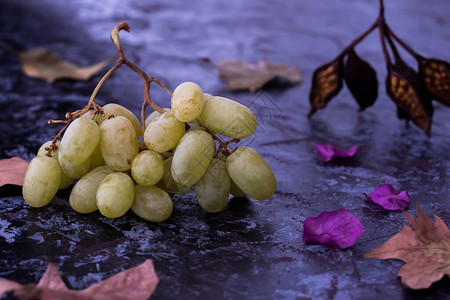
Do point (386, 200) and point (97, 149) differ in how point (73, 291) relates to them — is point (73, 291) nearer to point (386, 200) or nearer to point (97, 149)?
point (97, 149)

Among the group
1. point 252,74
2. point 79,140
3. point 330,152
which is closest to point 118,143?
point 79,140

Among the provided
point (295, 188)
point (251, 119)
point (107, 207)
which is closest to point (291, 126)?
point (295, 188)

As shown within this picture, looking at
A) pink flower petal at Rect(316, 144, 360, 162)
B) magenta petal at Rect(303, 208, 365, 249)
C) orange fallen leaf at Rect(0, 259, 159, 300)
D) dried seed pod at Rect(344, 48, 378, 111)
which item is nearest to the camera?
orange fallen leaf at Rect(0, 259, 159, 300)

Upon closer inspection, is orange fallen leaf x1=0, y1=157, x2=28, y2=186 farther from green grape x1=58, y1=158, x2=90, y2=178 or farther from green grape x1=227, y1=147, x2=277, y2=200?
green grape x1=227, y1=147, x2=277, y2=200

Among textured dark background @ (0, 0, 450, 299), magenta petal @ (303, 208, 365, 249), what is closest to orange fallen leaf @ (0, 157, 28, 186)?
textured dark background @ (0, 0, 450, 299)

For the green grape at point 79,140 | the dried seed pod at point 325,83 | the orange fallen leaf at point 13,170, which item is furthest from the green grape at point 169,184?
the dried seed pod at point 325,83

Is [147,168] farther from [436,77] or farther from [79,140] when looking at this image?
[436,77]
